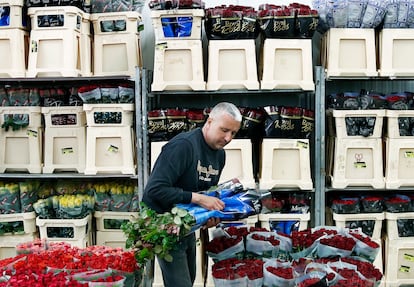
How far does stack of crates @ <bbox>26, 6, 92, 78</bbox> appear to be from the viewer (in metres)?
3.87

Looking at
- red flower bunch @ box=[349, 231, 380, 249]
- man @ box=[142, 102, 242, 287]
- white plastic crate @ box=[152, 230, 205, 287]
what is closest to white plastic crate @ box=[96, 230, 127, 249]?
white plastic crate @ box=[152, 230, 205, 287]

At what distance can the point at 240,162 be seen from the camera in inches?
153

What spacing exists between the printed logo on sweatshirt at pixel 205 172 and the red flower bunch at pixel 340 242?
0.68 m

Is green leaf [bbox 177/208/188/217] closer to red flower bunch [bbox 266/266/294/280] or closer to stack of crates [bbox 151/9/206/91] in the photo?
red flower bunch [bbox 266/266/294/280]

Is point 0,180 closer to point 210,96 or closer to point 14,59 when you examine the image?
point 14,59

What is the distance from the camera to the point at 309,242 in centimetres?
259

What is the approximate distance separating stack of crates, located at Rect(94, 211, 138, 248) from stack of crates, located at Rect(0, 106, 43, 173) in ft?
2.15

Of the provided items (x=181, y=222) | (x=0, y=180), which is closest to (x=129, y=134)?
(x=0, y=180)

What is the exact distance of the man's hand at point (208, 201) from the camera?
2400mm

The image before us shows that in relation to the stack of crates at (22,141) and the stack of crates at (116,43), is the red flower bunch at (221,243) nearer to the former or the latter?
the stack of crates at (116,43)

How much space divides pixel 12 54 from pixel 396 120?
3105mm

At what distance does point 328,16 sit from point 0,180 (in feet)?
10.3

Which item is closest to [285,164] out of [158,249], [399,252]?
[399,252]

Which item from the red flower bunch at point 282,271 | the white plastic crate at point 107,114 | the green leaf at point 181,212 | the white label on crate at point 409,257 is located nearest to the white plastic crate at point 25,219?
the white plastic crate at point 107,114
